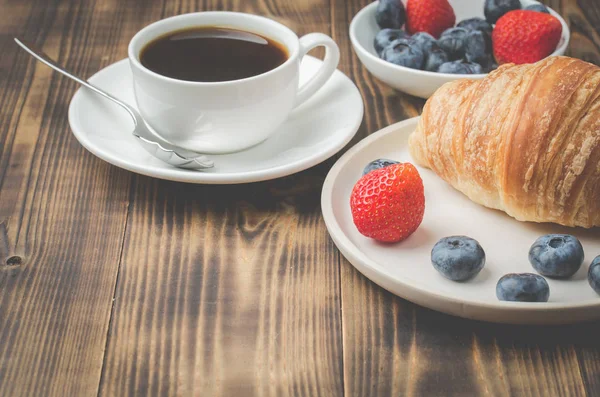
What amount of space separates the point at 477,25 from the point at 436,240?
644mm

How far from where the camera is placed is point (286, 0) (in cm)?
198

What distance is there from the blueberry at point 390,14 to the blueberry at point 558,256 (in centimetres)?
74

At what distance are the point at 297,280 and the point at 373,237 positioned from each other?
0.13 meters

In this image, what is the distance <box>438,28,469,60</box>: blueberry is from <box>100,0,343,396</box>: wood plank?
402mm

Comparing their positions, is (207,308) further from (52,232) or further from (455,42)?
(455,42)

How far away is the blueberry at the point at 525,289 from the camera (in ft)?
3.24

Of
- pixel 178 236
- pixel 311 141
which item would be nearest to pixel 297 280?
pixel 178 236

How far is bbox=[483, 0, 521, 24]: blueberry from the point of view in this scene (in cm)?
164

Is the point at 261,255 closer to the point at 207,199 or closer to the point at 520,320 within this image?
the point at 207,199

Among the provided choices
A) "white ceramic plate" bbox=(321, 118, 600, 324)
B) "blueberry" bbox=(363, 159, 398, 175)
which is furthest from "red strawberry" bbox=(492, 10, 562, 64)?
"blueberry" bbox=(363, 159, 398, 175)

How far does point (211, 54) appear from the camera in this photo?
137cm

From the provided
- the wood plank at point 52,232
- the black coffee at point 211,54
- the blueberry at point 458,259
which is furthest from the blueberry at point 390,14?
the blueberry at point 458,259

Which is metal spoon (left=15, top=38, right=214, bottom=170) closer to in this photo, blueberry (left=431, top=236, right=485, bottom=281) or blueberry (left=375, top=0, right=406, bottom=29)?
blueberry (left=431, top=236, right=485, bottom=281)

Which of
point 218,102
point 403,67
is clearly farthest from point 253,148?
point 403,67
